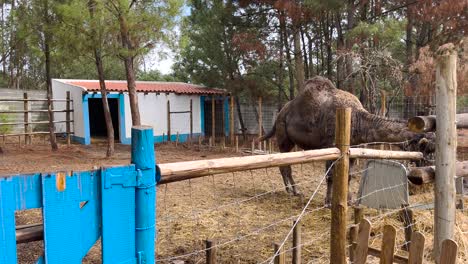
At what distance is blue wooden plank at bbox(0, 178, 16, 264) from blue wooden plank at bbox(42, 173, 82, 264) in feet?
0.35

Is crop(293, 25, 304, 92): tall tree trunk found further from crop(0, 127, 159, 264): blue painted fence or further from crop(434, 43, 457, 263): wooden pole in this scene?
crop(0, 127, 159, 264): blue painted fence

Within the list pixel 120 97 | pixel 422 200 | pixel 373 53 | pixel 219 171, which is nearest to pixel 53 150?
pixel 120 97

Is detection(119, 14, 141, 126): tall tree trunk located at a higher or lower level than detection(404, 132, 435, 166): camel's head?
higher

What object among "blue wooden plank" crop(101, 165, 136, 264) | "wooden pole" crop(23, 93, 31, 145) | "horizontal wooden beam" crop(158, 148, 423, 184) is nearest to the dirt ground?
"horizontal wooden beam" crop(158, 148, 423, 184)

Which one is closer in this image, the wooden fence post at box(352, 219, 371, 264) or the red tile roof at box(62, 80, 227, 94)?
the wooden fence post at box(352, 219, 371, 264)

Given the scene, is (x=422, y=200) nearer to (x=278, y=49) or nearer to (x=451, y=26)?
(x=451, y=26)

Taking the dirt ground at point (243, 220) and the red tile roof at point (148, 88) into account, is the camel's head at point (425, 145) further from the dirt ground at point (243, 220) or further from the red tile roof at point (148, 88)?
the red tile roof at point (148, 88)

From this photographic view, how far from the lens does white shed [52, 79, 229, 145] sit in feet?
52.7

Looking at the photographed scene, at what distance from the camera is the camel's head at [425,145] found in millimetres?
5043

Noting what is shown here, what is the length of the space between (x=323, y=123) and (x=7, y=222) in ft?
19.5

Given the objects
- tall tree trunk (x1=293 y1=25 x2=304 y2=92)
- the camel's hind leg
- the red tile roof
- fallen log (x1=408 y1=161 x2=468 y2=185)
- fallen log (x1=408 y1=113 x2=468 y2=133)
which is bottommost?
the camel's hind leg

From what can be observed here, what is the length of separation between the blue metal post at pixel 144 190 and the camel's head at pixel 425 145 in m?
4.07

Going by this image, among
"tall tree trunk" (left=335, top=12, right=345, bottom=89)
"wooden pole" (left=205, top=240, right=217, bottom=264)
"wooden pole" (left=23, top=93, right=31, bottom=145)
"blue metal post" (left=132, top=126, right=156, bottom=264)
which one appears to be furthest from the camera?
"wooden pole" (left=23, top=93, right=31, bottom=145)

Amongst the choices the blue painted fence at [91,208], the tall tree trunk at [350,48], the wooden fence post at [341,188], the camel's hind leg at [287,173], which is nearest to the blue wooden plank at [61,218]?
the blue painted fence at [91,208]
